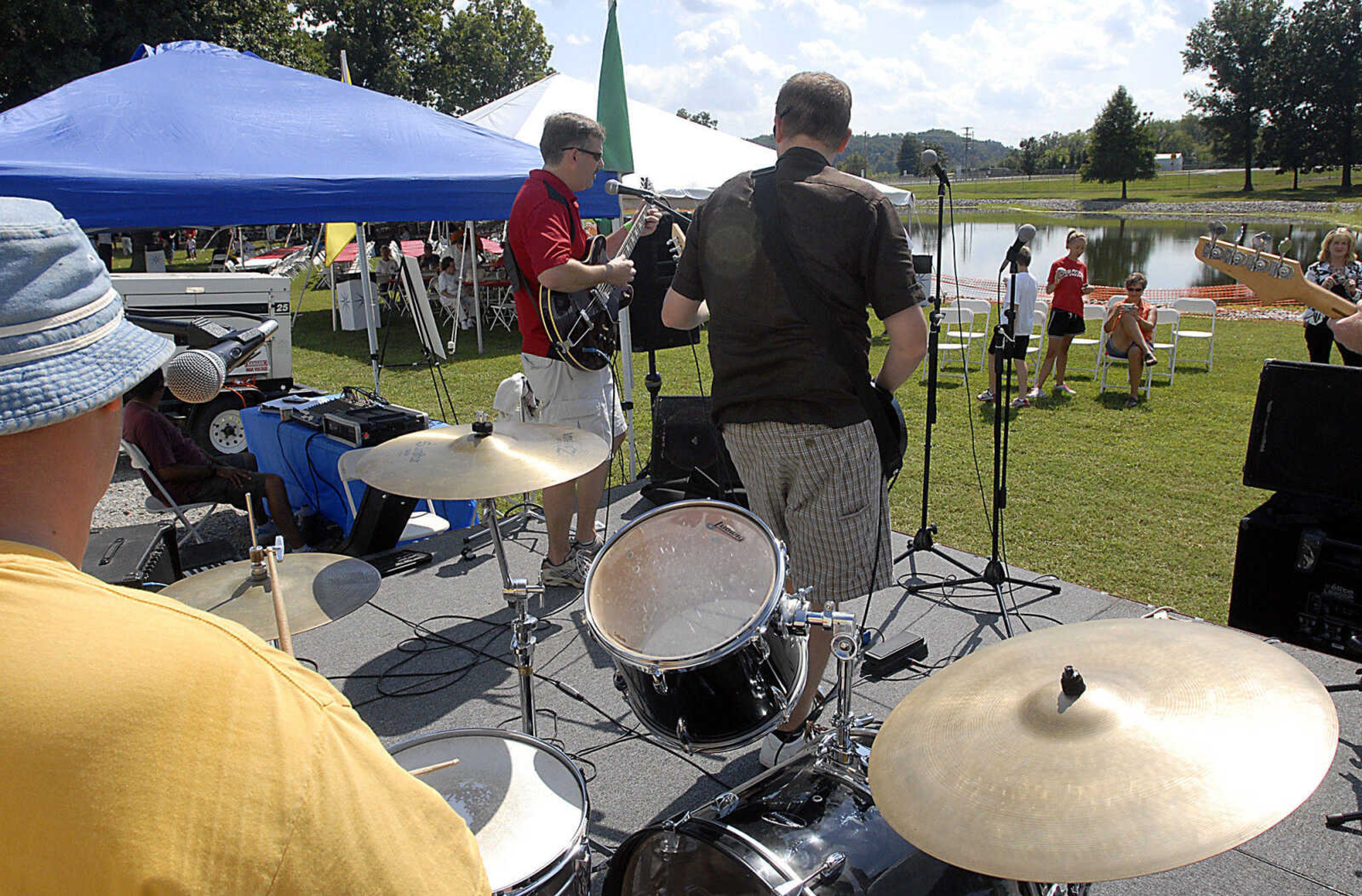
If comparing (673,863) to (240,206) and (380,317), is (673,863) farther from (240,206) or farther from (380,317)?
(380,317)

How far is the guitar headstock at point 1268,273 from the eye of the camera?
11.7 ft

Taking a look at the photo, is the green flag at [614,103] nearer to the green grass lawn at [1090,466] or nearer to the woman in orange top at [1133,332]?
the green grass lawn at [1090,466]

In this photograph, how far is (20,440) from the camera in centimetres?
67

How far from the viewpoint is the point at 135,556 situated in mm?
3828

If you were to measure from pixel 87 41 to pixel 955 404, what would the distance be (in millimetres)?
23574

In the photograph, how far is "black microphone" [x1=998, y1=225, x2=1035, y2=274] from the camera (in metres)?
4.10

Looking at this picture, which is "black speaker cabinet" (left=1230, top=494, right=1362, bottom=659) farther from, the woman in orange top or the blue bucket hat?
the woman in orange top

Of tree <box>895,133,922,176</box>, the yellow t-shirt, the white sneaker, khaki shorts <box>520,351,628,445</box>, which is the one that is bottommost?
the white sneaker

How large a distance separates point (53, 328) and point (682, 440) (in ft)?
15.9

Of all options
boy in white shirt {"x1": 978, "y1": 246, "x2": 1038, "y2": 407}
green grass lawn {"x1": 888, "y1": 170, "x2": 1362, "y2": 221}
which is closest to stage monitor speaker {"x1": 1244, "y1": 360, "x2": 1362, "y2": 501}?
boy in white shirt {"x1": 978, "y1": 246, "x2": 1038, "y2": 407}

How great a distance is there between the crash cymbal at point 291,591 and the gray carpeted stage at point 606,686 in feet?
3.40

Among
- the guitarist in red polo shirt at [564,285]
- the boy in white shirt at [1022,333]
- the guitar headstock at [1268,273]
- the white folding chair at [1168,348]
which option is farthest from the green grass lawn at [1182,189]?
the guitarist in red polo shirt at [564,285]

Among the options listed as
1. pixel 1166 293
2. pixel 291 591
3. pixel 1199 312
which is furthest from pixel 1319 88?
pixel 291 591

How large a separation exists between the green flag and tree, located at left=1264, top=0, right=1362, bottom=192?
57091mm
